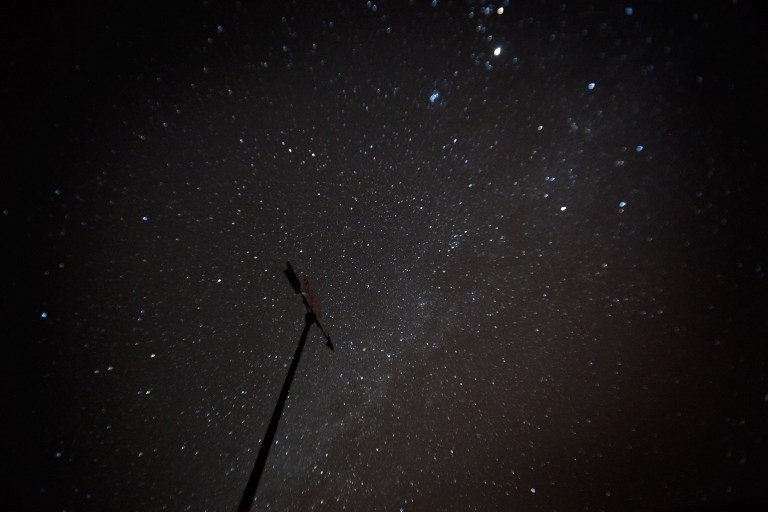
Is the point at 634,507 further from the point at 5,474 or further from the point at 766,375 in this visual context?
the point at 5,474

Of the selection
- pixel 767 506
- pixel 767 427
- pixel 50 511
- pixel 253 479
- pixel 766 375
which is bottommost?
pixel 767 427

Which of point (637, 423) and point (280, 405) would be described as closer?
point (280, 405)

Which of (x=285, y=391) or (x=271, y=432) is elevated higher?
(x=285, y=391)

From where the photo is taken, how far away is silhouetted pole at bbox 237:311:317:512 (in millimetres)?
1358

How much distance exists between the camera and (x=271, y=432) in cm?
155

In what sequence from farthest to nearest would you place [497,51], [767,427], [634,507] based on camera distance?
1. [634,507]
2. [767,427]
3. [497,51]

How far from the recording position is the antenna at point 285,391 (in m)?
1.34

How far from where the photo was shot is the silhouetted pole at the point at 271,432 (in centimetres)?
136

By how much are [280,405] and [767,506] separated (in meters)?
2.61

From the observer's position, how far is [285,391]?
1.63 meters

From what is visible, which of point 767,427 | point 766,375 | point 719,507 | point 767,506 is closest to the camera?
point 767,506

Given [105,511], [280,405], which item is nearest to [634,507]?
[280,405]

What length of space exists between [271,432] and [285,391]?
0.20 m

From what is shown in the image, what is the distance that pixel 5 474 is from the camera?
5.50 ft
